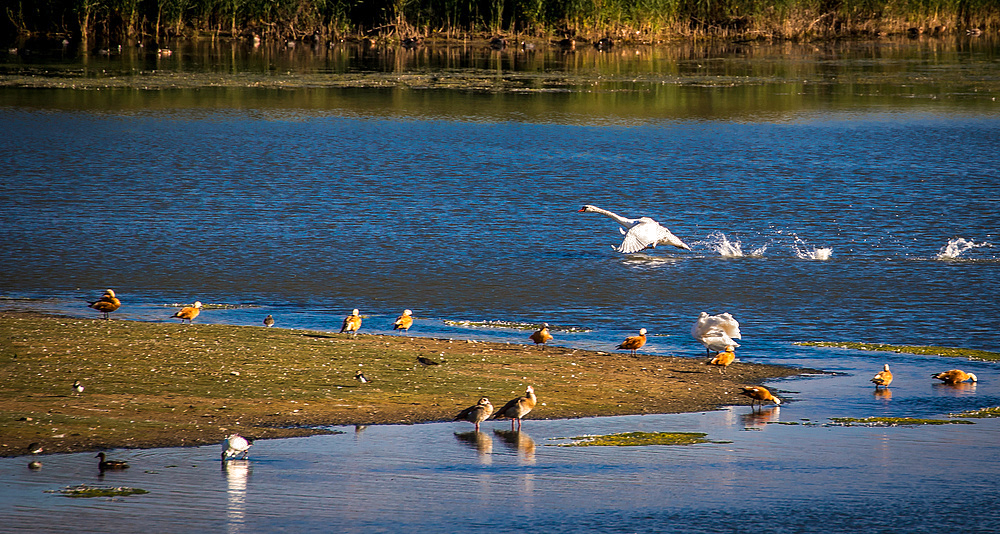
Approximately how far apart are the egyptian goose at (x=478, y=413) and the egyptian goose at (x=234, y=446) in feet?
6.79

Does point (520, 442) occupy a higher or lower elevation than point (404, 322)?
lower

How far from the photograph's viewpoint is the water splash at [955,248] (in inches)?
802


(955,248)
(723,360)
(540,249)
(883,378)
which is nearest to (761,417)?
(883,378)

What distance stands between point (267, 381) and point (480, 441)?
2.52 meters

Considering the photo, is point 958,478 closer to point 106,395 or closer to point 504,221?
point 106,395

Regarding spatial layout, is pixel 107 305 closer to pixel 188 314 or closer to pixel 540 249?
pixel 188 314

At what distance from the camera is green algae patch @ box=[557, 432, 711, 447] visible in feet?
33.2

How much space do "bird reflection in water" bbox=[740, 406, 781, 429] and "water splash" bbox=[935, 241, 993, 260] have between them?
1028 cm

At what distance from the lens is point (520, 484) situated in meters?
9.11

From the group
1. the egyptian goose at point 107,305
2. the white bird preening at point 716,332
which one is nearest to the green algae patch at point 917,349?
the white bird preening at point 716,332

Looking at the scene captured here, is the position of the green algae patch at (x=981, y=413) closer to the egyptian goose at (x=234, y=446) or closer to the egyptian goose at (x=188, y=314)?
the egyptian goose at (x=234, y=446)

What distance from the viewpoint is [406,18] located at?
63.7 metres

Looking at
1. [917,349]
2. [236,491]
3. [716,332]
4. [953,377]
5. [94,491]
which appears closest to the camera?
[94,491]

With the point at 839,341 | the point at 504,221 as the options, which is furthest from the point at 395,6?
the point at 839,341
